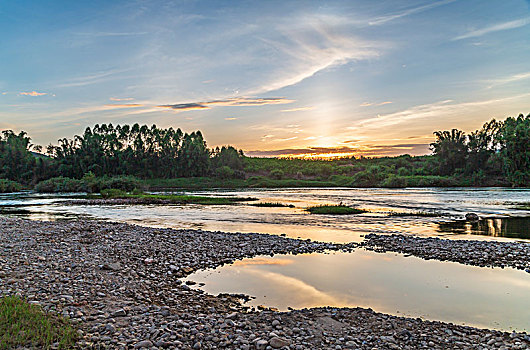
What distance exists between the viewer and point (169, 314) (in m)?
9.05

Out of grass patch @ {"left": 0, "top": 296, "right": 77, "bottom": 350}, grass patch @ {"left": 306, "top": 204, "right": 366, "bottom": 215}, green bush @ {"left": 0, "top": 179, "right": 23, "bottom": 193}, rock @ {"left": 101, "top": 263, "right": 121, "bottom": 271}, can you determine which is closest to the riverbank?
rock @ {"left": 101, "top": 263, "right": 121, "bottom": 271}

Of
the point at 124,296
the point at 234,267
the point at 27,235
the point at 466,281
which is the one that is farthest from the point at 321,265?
the point at 27,235

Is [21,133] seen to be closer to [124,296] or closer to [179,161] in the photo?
[179,161]

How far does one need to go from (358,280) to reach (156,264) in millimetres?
8258

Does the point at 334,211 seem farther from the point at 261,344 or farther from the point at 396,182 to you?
the point at 396,182

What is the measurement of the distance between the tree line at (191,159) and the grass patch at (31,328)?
122883mm

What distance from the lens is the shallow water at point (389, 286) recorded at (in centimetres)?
1071

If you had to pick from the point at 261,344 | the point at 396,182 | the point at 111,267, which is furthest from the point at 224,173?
the point at 261,344

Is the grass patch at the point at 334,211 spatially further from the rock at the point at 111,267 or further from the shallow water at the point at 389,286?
the rock at the point at 111,267

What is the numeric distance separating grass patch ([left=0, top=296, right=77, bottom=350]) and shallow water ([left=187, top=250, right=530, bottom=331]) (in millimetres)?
5218

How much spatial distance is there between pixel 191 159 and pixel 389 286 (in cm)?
13959

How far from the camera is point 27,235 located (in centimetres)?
2048

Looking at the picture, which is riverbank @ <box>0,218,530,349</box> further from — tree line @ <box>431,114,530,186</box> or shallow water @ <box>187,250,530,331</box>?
tree line @ <box>431,114,530,186</box>

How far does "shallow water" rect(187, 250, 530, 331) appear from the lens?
10711 mm
